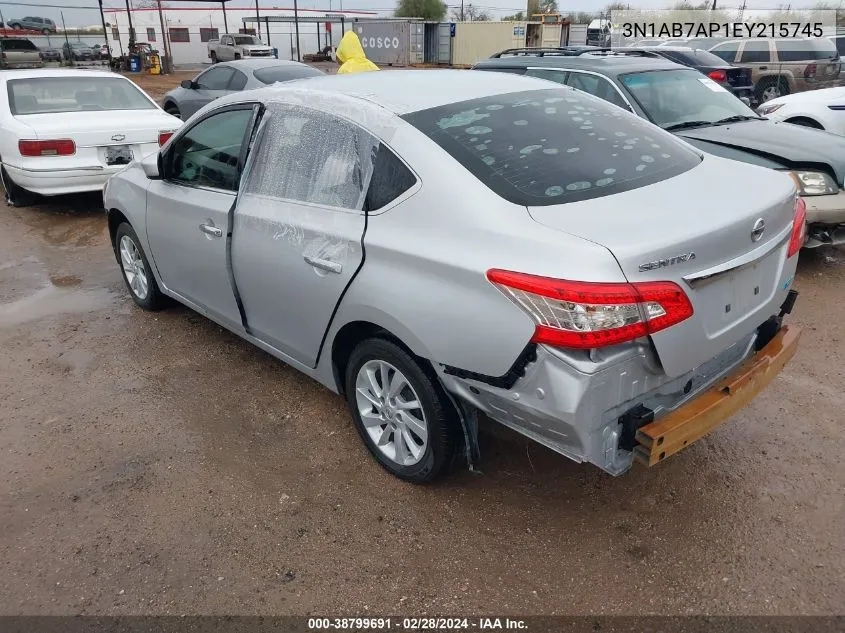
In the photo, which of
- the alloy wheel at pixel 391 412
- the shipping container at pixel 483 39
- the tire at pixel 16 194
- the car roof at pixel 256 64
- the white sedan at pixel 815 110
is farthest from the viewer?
the shipping container at pixel 483 39

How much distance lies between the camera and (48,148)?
6793 millimetres

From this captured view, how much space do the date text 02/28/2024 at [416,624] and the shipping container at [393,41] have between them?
43.3 m

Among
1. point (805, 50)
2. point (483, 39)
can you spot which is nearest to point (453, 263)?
point (805, 50)

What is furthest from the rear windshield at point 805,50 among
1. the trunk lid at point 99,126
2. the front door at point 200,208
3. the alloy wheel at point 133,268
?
the alloy wheel at point 133,268

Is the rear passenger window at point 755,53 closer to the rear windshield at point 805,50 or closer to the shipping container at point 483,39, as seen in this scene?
the rear windshield at point 805,50

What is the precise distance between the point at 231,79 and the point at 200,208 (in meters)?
8.25

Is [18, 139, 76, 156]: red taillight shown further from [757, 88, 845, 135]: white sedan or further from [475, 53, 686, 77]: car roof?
[757, 88, 845, 135]: white sedan

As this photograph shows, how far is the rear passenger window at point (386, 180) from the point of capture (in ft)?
8.66

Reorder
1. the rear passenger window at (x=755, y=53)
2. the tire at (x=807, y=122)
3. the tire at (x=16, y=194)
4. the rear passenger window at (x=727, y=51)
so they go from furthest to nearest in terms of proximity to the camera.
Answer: the rear passenger window at (x=727, y=51), the rear passenger window at (x=755, y=53), the tire at (x=807, y=122), the tire at (x=16, y=194)

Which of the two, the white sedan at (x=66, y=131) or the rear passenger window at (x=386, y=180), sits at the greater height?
the rear passenger window at (x=386, y=180)

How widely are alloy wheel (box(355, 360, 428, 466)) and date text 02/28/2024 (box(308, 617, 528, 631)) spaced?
704 mm

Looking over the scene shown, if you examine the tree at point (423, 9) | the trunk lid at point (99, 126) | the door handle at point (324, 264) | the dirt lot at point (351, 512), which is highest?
the tree at point (423, 9)

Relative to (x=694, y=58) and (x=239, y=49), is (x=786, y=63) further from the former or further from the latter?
(x=239, y=49)

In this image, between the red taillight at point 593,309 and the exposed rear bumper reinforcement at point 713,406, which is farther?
the exposed rear bumper reinforcement at point 713,406
